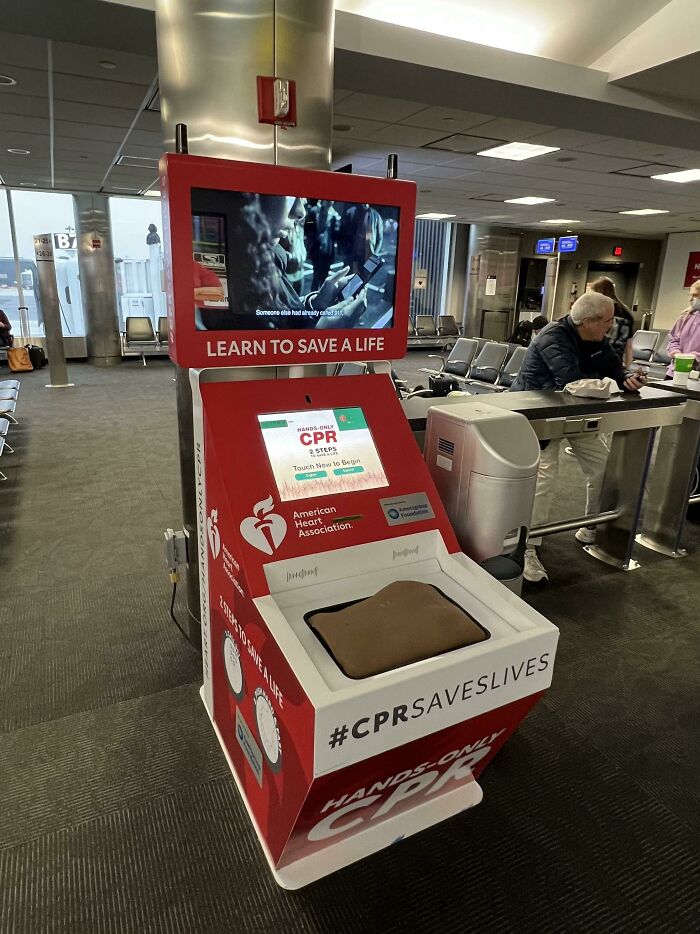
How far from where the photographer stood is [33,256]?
9.82 meters

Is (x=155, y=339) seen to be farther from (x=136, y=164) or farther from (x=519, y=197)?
(x=519, y=197)

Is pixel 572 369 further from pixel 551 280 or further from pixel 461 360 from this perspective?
pixel 551 280

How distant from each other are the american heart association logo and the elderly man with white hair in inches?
77.3

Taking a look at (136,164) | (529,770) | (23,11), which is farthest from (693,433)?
(136,164)

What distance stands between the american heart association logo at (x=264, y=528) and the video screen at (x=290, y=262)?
48cm

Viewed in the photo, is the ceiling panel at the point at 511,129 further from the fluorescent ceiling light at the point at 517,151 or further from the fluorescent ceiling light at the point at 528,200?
the fluorescent ceiling light at the point at 528,200

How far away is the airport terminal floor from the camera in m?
1.48

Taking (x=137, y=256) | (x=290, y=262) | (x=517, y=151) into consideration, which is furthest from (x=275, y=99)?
(x=137, y=256)

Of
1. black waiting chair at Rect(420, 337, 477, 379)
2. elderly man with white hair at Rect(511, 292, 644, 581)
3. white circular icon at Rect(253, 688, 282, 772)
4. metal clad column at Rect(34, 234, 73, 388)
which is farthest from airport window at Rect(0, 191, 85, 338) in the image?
white circular icon at Rect(253, 688, 282, 772)

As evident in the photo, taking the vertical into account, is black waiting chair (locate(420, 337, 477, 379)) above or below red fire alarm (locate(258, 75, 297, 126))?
below

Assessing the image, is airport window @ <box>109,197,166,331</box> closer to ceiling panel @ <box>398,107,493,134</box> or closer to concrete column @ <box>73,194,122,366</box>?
concrete column @ <box>73,194,122,366</box>

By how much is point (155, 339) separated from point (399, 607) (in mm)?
10391

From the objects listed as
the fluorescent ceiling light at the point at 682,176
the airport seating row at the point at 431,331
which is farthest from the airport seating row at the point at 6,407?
the airport seating row at the point at 431,331

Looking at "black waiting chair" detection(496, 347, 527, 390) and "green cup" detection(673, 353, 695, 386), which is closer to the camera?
"green cup" detection(673, 353, 695, 386)
